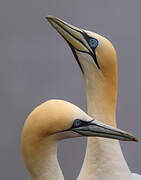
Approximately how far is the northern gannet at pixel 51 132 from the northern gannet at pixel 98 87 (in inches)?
8.9

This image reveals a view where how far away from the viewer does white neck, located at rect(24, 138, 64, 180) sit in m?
1.19

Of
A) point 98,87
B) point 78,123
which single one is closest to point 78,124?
point 78,123

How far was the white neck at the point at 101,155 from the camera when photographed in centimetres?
142

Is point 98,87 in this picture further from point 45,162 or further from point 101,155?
point 45,162

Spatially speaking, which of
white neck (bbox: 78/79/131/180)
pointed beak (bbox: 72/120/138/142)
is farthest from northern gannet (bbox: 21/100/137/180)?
white neck (bbox: 78/79/131/180)

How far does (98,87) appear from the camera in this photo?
1.43 metres

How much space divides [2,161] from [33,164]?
0.84m

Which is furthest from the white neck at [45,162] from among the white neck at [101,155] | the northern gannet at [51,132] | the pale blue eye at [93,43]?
the pale blue eye at [93,43]

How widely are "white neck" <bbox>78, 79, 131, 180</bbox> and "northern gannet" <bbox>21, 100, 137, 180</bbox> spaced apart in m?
0.22

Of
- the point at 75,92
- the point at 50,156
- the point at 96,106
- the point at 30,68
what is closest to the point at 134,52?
the point at 75,92

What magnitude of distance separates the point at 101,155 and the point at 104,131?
25cm

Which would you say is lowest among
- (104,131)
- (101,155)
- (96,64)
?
(101,155)

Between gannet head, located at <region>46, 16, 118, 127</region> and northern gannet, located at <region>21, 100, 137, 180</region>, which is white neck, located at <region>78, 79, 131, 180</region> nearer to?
gannet head, located at <region>46, 16, 118, 127</region>

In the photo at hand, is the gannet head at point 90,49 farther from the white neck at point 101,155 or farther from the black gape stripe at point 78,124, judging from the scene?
the black gape stripe at point 78,124
